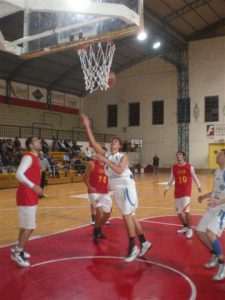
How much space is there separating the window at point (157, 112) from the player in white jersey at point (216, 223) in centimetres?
2606

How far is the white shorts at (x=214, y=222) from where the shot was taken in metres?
5.03

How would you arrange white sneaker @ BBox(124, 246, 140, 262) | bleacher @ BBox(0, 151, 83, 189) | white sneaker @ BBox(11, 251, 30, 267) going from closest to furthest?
white sneaker @ BBox(11, 251, 30, 267), white sneaker @ BBox(124, 246, 140, 262), bleacher @ BBox(0, 151, 83, 189)

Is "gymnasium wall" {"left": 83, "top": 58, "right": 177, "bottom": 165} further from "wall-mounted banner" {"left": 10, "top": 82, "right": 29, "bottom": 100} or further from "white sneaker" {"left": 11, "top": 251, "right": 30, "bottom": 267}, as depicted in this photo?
"white sneaker" {"left": 11, "top": 251, "right": 30, "bottom": 267}

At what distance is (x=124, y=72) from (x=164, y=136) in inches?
258

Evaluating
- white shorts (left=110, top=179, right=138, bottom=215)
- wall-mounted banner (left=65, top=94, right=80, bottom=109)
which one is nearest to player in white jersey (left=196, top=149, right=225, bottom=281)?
white shorts (left=110, top=179, right=138, bottom=215)

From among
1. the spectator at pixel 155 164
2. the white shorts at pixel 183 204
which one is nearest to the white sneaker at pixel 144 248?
the white shorts at pixel 183 204

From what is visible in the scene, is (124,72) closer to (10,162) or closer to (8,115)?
(8,115)

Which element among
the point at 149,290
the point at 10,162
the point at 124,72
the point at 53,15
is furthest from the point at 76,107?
the point at 149,290

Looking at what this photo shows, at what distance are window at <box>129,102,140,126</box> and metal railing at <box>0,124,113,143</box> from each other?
2424 mm

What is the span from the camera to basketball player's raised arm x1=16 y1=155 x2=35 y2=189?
17.5 feet

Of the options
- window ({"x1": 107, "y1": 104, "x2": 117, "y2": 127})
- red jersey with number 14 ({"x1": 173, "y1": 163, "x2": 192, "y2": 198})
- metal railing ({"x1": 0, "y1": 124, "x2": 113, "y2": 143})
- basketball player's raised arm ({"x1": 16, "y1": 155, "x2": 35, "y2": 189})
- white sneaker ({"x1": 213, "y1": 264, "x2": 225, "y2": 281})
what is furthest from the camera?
window ({"x1": 107, "y1": 104, "x2": 117, "y2": 127})

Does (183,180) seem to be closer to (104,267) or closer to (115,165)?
(115,165)

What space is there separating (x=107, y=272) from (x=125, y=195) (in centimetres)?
120

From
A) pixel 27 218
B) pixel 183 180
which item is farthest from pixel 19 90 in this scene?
pixel 27 218
